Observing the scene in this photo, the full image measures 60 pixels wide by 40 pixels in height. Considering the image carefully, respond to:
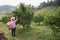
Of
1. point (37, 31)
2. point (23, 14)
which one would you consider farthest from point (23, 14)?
point (37, 31)

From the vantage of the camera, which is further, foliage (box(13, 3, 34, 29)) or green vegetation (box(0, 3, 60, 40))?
foliage (box(13, 3, 34, 29))

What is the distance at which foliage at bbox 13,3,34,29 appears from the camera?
16828 millimetres

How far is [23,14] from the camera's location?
16.9 m

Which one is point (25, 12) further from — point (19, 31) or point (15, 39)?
point (15, 39)

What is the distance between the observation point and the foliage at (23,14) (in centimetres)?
1683

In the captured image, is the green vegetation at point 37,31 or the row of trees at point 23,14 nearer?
the green vegetation at point 37,31

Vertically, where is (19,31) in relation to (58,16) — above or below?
below

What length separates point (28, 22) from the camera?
17359mm

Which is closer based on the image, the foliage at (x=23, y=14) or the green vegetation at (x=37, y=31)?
the green vegetation at (x=37, y=31)

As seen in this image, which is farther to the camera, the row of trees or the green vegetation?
the row of trees

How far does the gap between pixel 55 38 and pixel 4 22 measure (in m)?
9.74

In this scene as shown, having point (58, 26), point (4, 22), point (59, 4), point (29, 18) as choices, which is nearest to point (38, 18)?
point (4, 22)

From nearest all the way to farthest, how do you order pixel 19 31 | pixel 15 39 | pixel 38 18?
pixel 15 39 → pixel 19 31 → pixel 38 18

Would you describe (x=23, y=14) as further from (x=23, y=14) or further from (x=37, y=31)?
(x=37, y=31)
